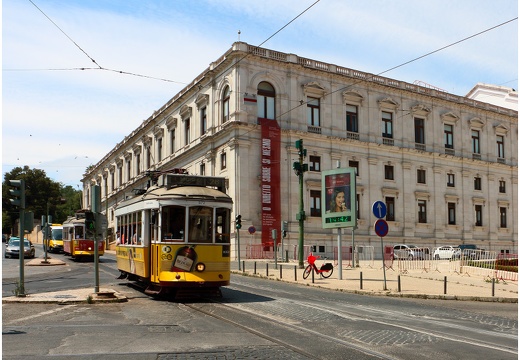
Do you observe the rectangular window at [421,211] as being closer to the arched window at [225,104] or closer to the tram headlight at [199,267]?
the arched window at [225,104]

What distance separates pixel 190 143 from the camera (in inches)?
2249

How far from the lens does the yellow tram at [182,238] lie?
16.4 metres

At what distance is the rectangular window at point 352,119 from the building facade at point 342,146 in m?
0.09

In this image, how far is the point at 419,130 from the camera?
58688 mm

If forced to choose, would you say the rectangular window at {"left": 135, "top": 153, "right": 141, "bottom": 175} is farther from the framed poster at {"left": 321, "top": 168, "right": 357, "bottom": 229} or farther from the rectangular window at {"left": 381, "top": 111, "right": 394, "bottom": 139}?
the framed poster at {"left": 321, "top": 168, "right": 357, "bottom": 229}

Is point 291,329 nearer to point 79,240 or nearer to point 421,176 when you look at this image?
point 79,240

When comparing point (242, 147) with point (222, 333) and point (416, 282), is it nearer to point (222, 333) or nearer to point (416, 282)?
point (416, 282)

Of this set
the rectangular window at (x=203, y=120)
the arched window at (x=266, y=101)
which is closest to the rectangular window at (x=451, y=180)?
the arched window at (x=266, y=101)

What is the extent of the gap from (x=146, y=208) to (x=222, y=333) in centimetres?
718

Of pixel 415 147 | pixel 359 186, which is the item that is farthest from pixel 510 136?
pixel 359 186

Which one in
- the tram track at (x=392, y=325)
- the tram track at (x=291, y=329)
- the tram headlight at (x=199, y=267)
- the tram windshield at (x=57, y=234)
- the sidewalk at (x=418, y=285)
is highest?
the tram windshield at (x=57, y=234)

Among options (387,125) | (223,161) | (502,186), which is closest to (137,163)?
(223,161)

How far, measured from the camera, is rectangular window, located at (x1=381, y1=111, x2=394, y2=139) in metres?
56.0

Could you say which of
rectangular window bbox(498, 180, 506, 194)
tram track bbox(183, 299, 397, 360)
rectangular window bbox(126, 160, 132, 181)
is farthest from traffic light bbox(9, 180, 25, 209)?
rectangular window bbox(126, 160, 132, 181)
